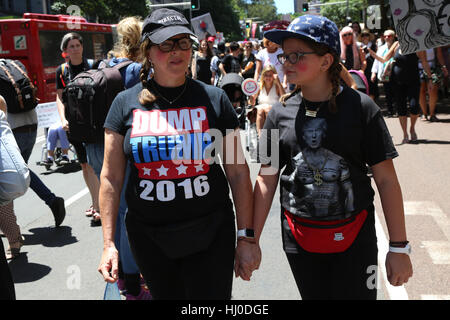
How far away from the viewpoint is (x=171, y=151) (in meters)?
2.62

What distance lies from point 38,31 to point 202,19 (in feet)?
19.0

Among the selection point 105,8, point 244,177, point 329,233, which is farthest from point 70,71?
point 105,8

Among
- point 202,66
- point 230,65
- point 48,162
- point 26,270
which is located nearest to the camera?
point 26,270

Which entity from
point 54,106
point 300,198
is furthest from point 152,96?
point 54,106

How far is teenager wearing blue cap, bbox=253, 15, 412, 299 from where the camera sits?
2.49 meters

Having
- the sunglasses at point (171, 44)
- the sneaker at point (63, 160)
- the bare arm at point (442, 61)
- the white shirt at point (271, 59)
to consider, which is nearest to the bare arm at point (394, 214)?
the sunglasses at point (171, 44)

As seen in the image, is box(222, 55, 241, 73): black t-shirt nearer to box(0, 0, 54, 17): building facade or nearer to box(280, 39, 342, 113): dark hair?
box(280, 39, 342, 113): dark hair

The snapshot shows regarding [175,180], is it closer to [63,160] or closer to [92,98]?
[92,98]

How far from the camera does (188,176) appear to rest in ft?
8.62

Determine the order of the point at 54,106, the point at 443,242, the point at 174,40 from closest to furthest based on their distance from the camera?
the point at 174,40, the point at 443,242, the point at 54,106

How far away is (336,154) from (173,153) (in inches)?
29.0

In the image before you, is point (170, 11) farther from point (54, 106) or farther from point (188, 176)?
point (54, 106)

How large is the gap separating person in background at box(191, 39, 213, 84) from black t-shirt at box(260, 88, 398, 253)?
38.6ft

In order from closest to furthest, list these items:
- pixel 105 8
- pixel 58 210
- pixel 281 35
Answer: pixel 281 35 < pixel 58 210 < pixel 105 8
